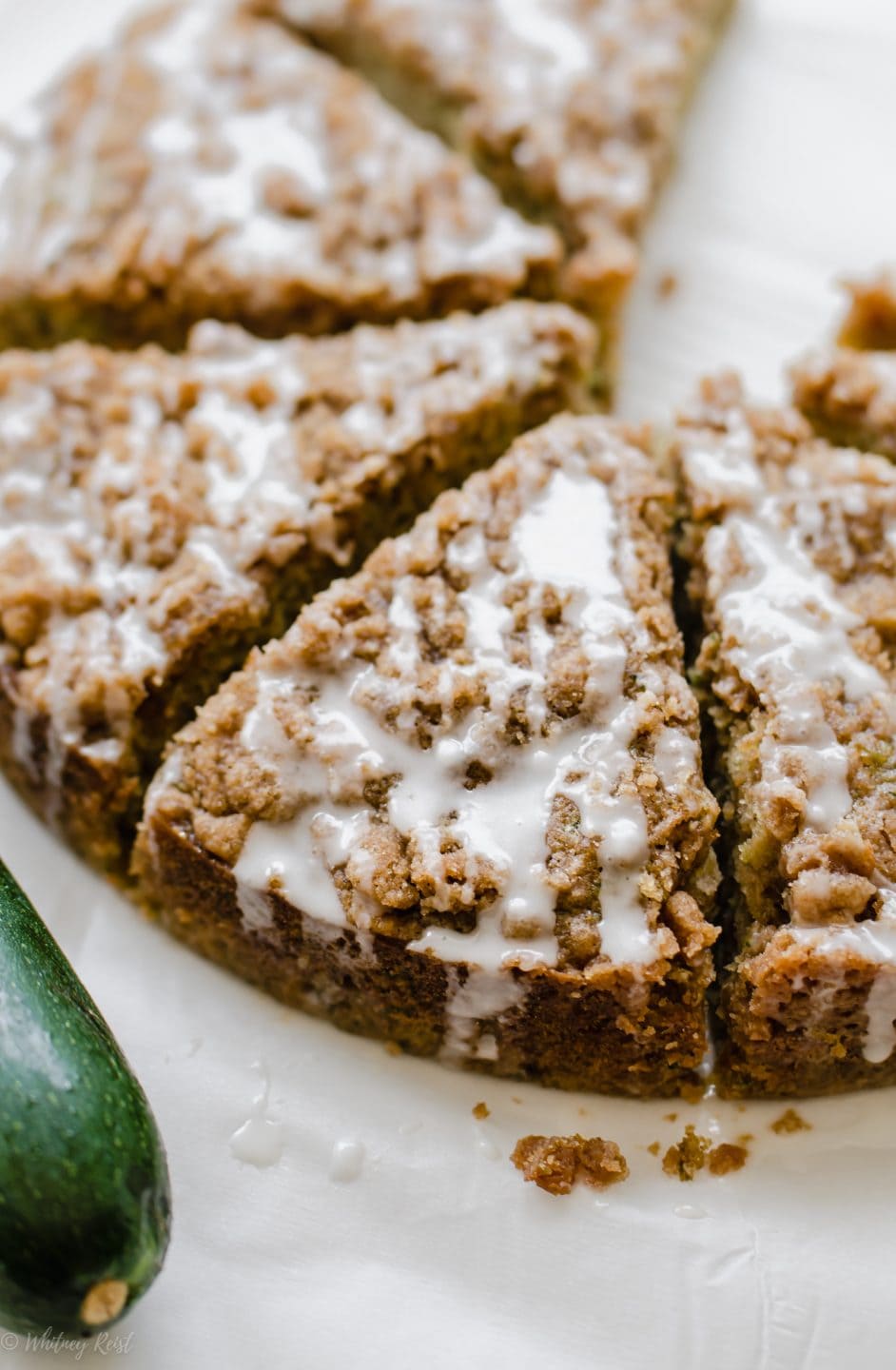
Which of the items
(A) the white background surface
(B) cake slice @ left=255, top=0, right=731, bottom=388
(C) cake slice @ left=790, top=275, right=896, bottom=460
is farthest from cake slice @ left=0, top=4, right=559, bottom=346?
(A) the white background surface

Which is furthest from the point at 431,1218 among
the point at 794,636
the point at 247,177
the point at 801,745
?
the point at 247,177

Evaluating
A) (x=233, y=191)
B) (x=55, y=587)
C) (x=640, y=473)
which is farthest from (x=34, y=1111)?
(x=233, y=191)

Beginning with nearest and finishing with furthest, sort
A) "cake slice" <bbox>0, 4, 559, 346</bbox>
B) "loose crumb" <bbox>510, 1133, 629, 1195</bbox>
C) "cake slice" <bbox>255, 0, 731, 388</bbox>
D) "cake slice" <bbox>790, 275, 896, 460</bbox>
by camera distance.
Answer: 1. "loose crumb" <bbox>510, 1133, 629, 1195</bbox>
2. "cake slice" <bbox>790, 275, 896, 460</bbox>
3. "cake slice" <bbox>0, 4, 559, 346</bbox>
4. "cake slice" <bbox>255, 0, 731, 388</bbox>

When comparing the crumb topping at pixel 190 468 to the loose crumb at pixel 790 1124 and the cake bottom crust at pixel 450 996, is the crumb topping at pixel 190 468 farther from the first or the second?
the loose crumb at pixel 790 1124

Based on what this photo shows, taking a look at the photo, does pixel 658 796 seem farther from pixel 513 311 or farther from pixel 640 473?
pixel 513 311

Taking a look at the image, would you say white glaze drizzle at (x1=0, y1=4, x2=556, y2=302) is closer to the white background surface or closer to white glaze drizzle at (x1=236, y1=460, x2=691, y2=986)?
white glaze drizzle at (x1=236, y1=460, x2=691, y2=986)
